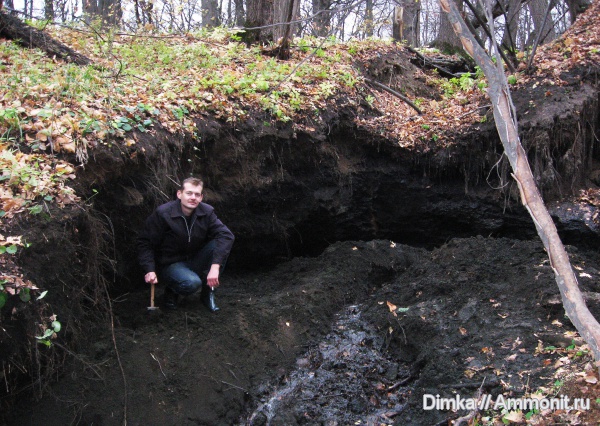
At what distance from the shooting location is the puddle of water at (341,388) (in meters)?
4.81

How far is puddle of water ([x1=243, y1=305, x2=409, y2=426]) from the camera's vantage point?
4.81m

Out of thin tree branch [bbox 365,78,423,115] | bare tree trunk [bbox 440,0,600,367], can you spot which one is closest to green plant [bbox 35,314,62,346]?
bare tree trunk [bbox 440,0,600,367]

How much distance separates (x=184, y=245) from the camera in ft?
18.5

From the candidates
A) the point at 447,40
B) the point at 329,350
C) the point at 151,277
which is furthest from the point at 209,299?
the point at 447,40

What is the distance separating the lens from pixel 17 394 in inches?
163

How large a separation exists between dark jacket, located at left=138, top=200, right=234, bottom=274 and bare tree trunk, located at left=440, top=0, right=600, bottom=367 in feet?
10.2

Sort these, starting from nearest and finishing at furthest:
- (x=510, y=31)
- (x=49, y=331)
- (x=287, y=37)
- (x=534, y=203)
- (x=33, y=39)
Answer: (x=534, y=203) → (x=49, y=331) → (x=33, y=39) → (x=287, y=37) → (x=510, y=31)

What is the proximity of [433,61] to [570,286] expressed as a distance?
9128 millimetres

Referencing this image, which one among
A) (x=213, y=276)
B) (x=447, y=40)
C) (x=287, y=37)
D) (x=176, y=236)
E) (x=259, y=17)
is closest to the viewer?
(x=213, y=276)

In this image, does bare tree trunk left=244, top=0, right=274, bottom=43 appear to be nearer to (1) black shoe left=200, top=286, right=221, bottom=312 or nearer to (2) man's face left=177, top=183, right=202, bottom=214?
(2) man's face left=177, top=183, right=202, bottom=214

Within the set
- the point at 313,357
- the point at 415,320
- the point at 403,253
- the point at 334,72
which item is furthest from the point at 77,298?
the point at 334,72

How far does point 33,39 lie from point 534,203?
7.54 m

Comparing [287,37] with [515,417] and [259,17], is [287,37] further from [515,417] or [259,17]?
[515,417]

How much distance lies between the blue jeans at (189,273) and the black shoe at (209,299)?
0.45ft
